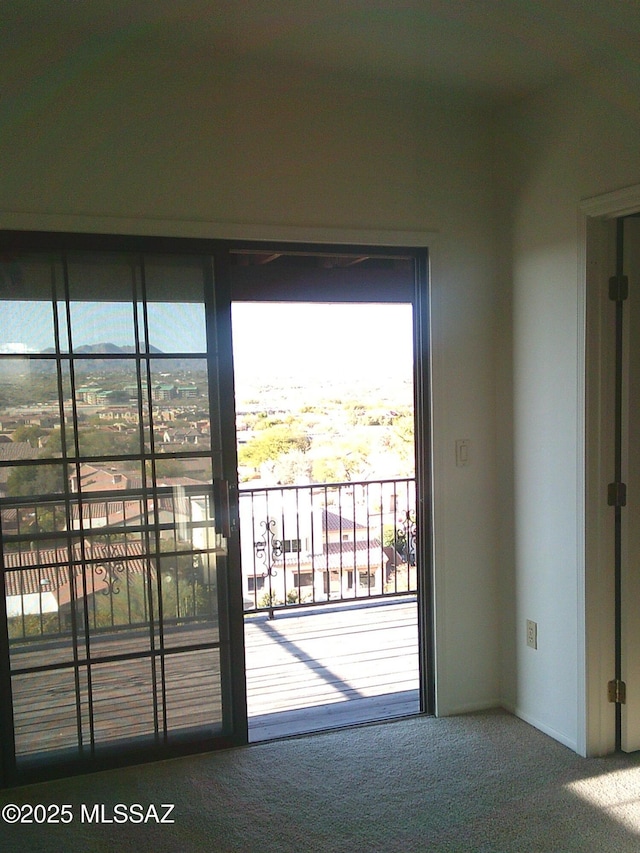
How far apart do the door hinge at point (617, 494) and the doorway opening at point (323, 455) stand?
2.09 metres

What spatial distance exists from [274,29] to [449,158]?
106 centimetres

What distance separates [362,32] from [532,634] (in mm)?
2666

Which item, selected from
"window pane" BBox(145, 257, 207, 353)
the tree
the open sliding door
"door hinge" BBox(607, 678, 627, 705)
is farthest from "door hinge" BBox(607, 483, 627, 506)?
the tree

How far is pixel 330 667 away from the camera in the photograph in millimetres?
4012

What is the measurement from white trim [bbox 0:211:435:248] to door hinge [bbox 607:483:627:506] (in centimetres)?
137

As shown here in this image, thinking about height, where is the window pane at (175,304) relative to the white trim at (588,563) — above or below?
above

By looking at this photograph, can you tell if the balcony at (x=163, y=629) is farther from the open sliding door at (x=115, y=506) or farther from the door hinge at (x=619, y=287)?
the door hinge at (x=619, y=287)

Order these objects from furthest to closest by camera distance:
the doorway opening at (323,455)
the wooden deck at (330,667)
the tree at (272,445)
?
the tree at (272,445) → the doorway opening at (323,455) → the wooden deck at (330,667)

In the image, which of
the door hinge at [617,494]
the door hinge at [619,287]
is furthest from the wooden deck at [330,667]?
the door hinge at [619,287]

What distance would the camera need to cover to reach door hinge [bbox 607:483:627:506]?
2773 mm

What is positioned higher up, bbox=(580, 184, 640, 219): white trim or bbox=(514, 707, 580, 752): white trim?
bbox=(580, 184, 640, 219): white trim

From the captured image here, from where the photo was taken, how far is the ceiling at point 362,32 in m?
2.30

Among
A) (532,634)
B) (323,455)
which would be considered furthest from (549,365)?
(323,455)

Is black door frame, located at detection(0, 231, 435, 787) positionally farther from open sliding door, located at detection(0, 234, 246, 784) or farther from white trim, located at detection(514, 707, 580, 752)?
white trim, located at detection(514, 707, 580, 752)
